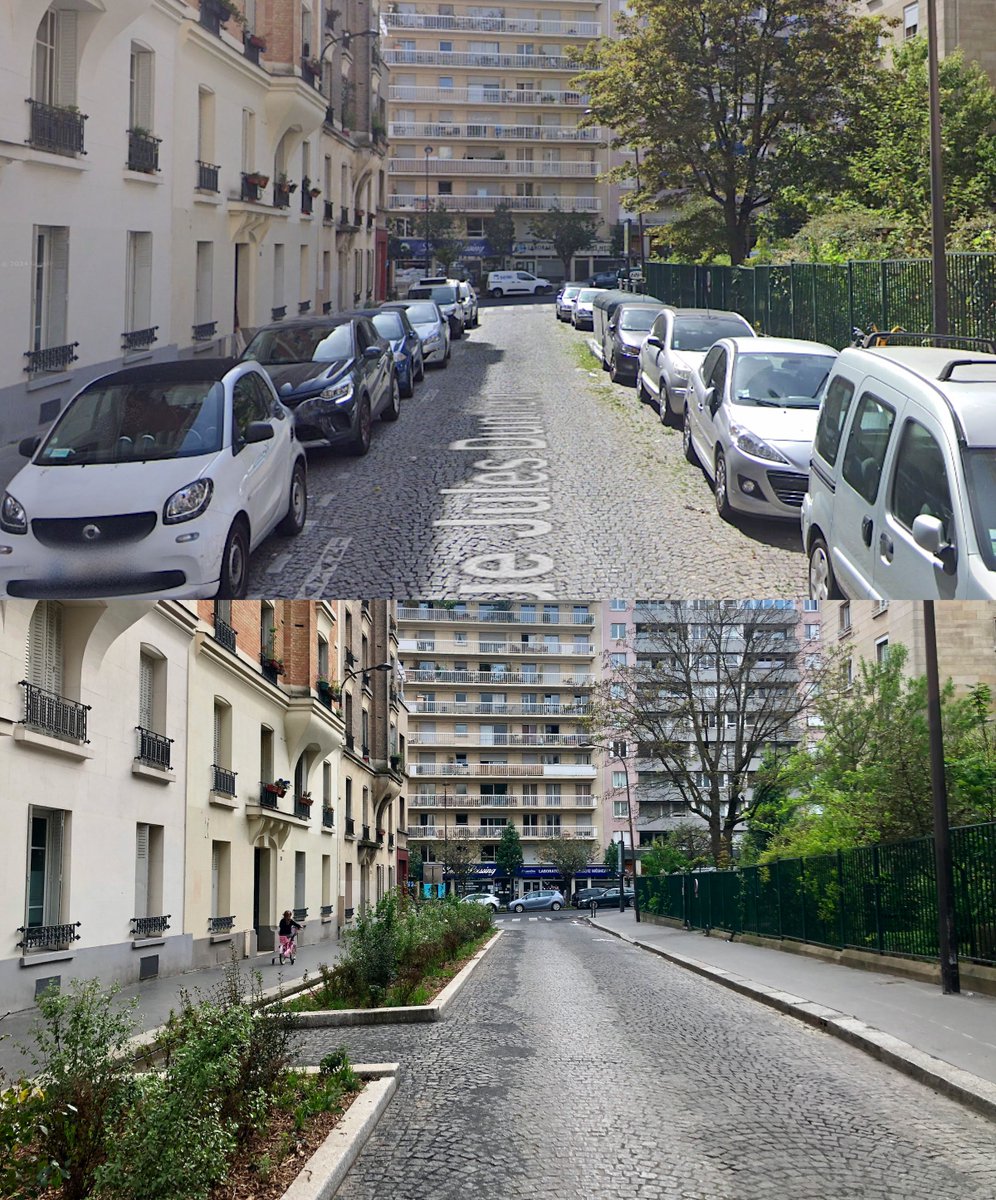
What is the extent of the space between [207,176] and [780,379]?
1795 cm

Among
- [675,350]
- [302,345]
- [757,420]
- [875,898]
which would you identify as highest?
[675,350]

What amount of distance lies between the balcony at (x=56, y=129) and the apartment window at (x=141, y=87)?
390 centimetres

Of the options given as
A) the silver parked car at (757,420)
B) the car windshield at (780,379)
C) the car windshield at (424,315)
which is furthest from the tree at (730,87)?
the car windshield at (780,379)

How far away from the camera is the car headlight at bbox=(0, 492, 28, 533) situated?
823 centimetres

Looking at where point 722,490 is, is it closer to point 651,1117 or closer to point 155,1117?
A: point 651,1117

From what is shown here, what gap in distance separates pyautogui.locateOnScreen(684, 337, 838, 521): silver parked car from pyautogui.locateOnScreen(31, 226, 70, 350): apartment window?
947 cm

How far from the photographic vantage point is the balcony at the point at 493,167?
49.0 metres

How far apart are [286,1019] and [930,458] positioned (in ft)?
15.6

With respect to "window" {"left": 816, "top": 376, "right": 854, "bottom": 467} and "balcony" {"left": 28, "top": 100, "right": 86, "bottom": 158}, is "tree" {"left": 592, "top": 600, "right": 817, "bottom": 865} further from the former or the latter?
"window" {"left": 816, "top": 376, "right": 854, "bottom": 467}

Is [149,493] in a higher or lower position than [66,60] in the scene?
lower

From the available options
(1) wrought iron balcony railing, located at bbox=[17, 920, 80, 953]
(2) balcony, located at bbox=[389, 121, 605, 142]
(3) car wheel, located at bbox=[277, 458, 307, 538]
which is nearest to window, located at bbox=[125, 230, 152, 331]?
(3) car wheel, located at bbox=[277, 458, 307, 538]

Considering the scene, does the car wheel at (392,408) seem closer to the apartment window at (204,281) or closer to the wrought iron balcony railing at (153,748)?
the wrought iron balcony railing at (153,748)

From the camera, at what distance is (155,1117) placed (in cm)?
472

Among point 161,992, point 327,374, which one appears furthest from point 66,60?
point 161,992
